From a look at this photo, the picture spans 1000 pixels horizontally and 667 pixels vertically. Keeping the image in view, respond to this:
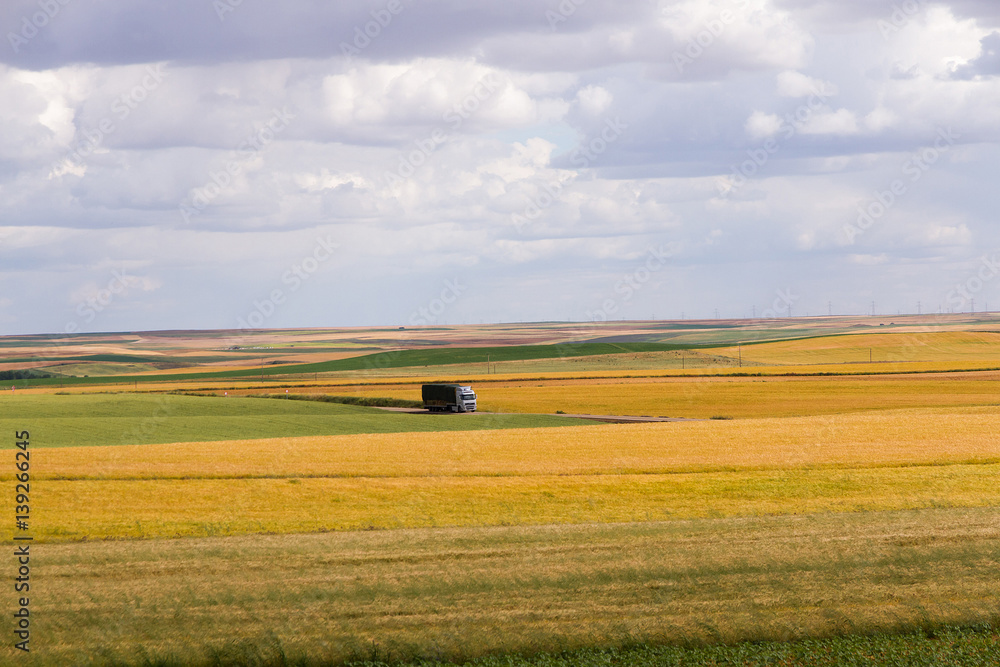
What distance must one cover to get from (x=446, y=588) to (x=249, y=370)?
16109 cm

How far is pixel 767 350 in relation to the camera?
175 meters

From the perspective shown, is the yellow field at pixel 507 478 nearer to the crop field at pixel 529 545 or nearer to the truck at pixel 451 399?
the crop field at pixel 529 545

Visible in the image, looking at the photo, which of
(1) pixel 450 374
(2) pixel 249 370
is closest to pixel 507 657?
(1) pixel 450 374

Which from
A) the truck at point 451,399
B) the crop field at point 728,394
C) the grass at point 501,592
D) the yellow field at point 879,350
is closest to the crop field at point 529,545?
the grass at point 501,592

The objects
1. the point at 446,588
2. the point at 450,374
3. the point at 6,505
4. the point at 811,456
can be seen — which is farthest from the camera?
the point at 450,374

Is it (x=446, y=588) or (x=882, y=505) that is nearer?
(x=446, y=588)

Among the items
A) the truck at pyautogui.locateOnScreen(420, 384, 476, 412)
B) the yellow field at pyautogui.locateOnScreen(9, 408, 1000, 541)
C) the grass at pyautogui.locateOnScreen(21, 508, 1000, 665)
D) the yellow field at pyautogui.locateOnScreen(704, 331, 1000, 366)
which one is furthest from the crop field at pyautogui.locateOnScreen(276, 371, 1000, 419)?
the grass at pyautogui.locateOnScreen(21, 508, 1000, 665)

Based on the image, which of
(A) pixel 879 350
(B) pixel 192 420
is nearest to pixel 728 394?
(B) pixel 192 420

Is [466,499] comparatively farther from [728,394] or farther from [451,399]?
[728,394]

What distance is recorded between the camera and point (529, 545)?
65.0 feet

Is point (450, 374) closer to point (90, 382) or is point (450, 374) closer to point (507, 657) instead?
point (90, 382)

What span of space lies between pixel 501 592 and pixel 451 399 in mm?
64814

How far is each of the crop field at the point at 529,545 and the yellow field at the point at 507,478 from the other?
17 centimetres

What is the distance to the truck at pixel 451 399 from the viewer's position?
7975 cm
